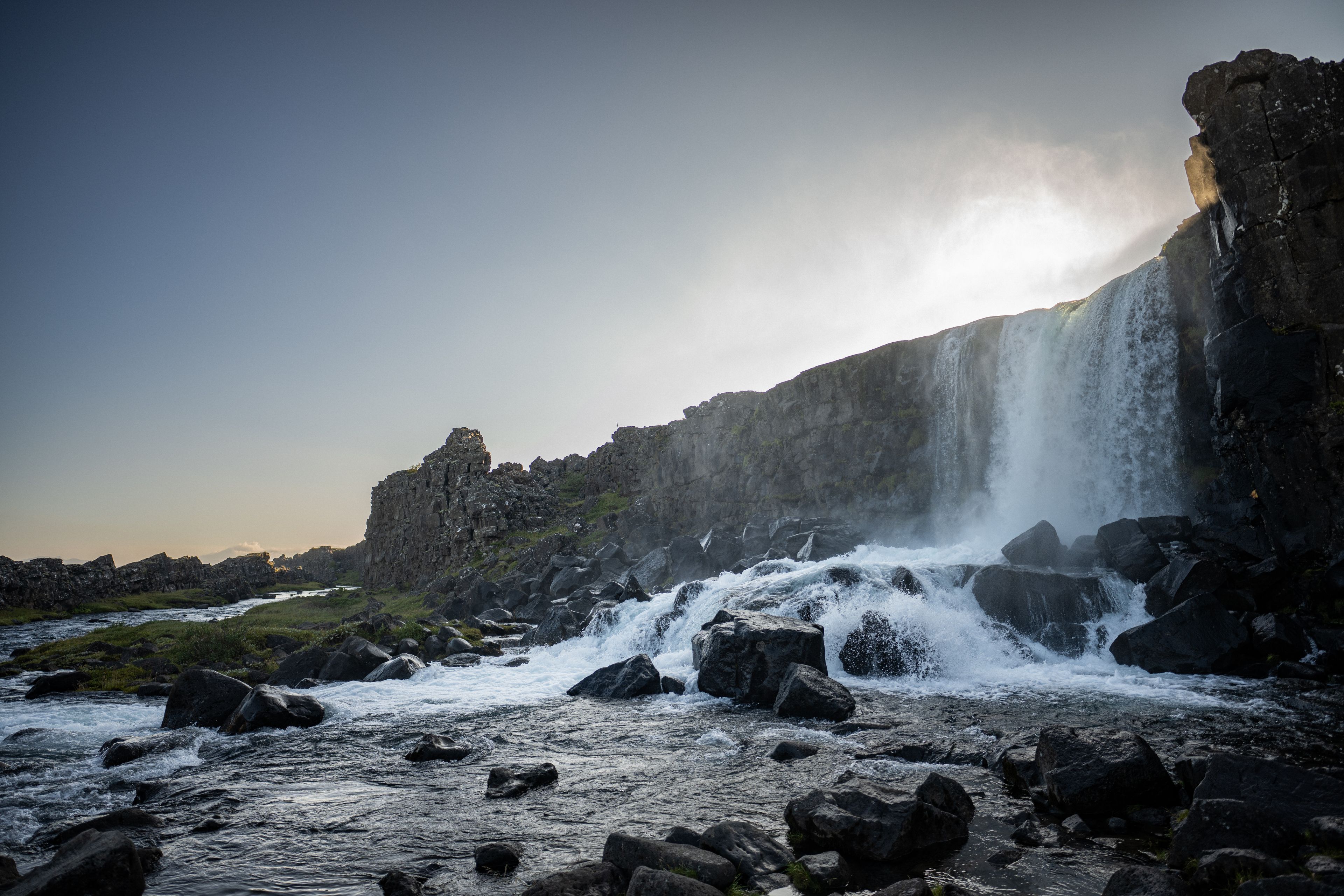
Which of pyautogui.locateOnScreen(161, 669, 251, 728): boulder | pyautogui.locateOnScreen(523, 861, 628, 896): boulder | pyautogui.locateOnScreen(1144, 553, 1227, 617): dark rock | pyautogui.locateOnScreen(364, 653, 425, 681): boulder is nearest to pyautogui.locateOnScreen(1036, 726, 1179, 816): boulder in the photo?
pyautogui.locateOnScreen(523, 861, 628, 896): boulder

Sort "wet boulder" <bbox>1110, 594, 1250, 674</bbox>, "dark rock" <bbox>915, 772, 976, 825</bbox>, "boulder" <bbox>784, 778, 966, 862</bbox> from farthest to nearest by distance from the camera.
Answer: "wet boulder" <bbox>1110, 594, 1250, 674</bbox> < "dark rock" <bbox>915, 772, 976, 825</bbox> < "boulder" <bbox>784, 778, 966, 862</bbox>

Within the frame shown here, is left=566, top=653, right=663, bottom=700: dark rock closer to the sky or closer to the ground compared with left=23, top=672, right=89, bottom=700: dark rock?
closer to the ground

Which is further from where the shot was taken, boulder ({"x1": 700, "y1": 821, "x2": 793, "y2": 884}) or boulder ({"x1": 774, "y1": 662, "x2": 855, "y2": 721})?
boulder ({"x1": 774, "y1": 662, "x2": 855, "y2": 721})

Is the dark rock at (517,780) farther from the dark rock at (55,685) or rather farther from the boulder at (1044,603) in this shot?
the dark rock at (55,685)

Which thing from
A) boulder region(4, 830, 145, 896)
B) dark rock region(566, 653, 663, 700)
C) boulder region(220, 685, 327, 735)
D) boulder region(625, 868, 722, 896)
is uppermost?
boulder region(4, 830, 145, 896)

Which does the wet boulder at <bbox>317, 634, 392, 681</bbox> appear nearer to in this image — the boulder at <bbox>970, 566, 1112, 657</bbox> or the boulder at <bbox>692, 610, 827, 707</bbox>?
the boulder at <bbox>692, 610, 827, 707</bbox>

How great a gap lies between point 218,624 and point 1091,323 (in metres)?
46.8

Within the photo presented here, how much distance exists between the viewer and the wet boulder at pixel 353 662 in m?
22.5

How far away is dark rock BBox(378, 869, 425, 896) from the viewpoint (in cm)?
690

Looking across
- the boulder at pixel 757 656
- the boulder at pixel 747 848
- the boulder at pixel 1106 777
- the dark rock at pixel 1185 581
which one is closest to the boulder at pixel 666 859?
the boulder at pixel 747 848

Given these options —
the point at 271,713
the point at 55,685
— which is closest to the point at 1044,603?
the point at 271,713

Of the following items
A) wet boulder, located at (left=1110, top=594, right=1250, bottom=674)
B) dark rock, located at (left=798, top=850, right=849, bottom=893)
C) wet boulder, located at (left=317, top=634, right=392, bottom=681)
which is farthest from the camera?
A: wet boulder, located at (left=317, top=634, right=392, bottom=681)

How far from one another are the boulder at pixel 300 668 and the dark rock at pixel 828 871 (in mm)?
20725

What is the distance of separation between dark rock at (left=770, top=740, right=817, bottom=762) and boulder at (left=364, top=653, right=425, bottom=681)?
15.6 metres
